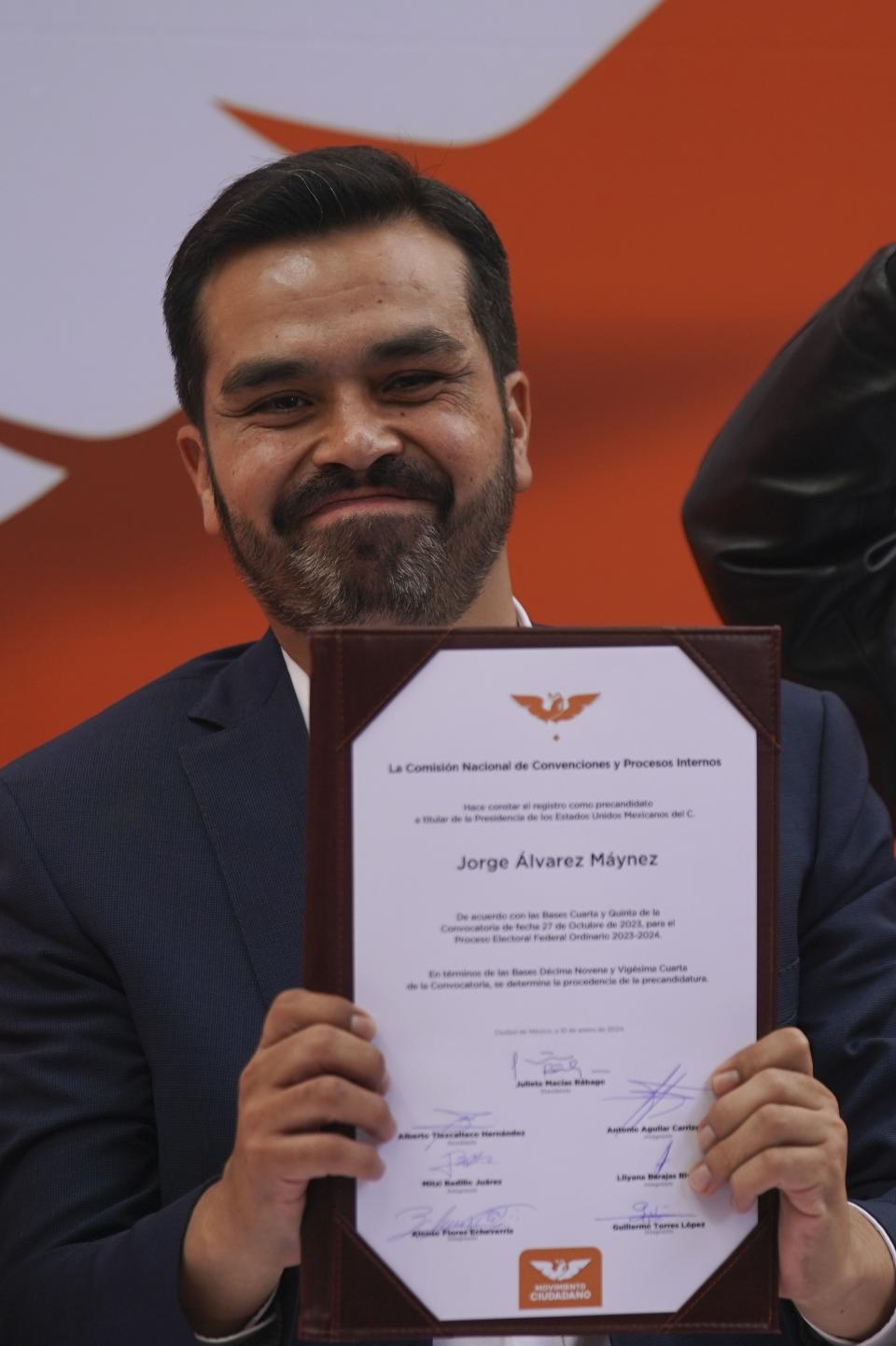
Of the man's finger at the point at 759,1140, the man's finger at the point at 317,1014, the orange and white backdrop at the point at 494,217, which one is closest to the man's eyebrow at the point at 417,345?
the man's finger at the point at 317,1014

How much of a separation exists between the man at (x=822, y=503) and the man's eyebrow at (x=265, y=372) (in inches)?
14.9

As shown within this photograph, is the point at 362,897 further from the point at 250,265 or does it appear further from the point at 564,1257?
the point at 250,265

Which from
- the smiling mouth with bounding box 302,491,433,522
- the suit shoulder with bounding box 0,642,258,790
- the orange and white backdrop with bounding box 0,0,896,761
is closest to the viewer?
the smiling mouth with bounding box 302,491,433,522

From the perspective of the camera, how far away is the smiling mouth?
1.32 meters

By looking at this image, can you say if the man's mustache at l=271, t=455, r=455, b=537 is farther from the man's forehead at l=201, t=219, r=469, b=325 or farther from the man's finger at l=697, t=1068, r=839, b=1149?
the man's finger at l=697, t=1068, r=839, b=1149

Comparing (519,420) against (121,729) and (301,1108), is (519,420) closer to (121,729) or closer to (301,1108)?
(121,729)

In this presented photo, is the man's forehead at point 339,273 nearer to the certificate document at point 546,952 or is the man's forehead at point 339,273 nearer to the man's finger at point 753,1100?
the certificate document at point 546,952

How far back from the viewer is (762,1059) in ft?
3.12

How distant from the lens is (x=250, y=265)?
4.58ft

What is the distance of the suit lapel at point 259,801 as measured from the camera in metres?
Result: 1.27

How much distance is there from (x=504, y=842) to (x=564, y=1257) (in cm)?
26

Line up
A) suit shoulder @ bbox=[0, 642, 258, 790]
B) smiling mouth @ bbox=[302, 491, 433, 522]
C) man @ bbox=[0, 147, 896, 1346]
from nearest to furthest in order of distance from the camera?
1. man @ bbox=[0, 147, 896, 1346]
2. smiling mouth @ bbox=[302, 491, 433, 522]
3. suit shoulder @ bbox=[0, 642, 258, 790]
